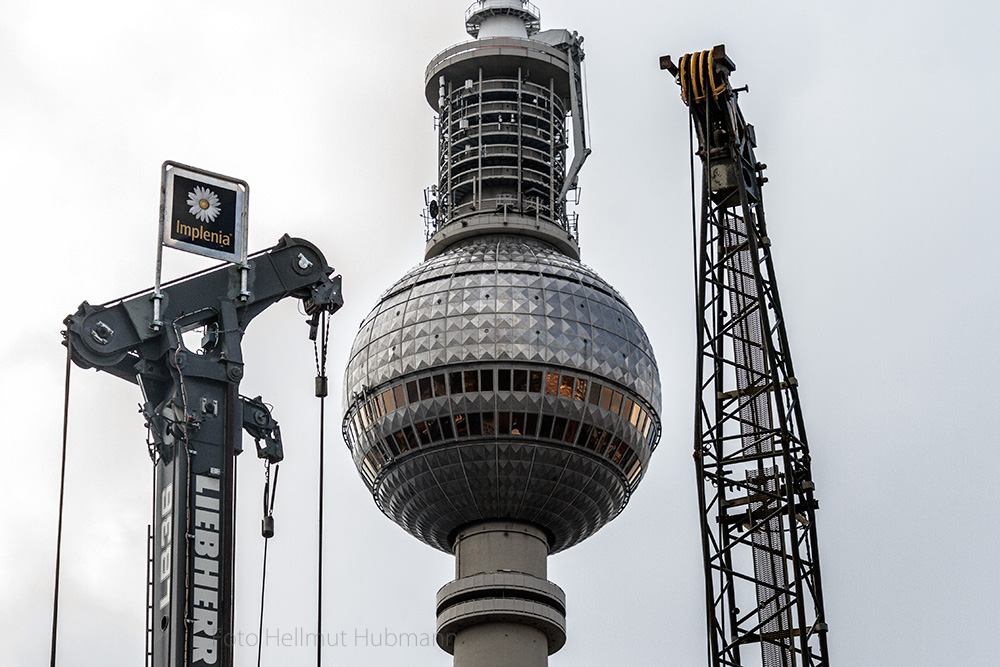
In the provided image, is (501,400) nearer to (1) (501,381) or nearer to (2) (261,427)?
(1) (501,381)

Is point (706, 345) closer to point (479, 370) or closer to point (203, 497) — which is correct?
point (203, 497)

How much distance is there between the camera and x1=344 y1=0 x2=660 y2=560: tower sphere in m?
123

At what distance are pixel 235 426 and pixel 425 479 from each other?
71.2 metres

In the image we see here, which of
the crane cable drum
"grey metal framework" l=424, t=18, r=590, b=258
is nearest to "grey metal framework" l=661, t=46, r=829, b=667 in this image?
the crane cable drum

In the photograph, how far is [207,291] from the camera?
183 ft

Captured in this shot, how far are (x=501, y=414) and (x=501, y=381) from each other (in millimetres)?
2314

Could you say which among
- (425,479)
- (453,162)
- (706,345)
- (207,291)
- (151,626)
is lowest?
(151,626)

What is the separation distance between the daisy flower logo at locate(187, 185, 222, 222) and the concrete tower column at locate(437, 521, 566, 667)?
68549 millimetres

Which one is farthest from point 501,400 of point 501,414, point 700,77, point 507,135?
point 700,77

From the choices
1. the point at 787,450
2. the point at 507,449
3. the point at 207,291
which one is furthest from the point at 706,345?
the point at 507,449

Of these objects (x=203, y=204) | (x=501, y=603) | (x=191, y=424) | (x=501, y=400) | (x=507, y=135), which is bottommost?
(x=191, y=424)

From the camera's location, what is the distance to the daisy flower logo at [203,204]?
55.8 meters

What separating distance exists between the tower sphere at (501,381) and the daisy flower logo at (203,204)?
222 ft

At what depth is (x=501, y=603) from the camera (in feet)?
397
